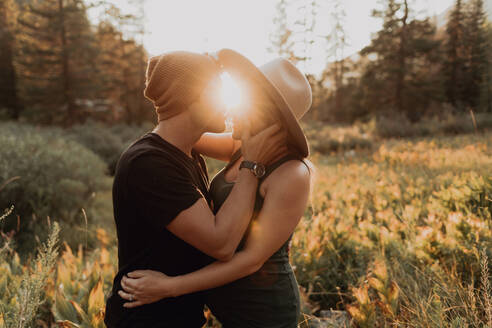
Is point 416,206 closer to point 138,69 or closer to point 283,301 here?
point 283,301

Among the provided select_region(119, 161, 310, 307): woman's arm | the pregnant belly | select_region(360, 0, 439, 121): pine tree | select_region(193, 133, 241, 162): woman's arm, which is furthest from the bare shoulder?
select_region(360, 0, 439, 121): pine tree

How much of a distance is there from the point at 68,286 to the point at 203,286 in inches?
67.5

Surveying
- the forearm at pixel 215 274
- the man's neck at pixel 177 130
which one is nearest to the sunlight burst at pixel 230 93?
the man's neck at pixel 177 130

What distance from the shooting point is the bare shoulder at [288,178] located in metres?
1.48

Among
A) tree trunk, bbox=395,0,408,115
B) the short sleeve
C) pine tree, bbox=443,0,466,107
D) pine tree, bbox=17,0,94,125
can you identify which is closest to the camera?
the short sleeve

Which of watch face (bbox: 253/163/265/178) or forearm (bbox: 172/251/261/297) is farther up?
watch face (bbox: 253/163/265/178)

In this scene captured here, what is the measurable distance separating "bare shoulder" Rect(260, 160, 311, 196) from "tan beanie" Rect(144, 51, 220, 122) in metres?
0.53

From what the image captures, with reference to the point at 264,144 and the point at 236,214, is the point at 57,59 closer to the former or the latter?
the point at 264,144

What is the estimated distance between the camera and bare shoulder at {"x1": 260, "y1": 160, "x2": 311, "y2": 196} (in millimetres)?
1478

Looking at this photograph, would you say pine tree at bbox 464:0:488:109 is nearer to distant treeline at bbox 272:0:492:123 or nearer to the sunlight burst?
distant treeline at bbox 272:0:492:123

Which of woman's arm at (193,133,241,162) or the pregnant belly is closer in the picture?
the pregnant belly

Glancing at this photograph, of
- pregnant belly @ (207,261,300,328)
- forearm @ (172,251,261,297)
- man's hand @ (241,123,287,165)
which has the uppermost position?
man's hand @ (241,123,287,165)

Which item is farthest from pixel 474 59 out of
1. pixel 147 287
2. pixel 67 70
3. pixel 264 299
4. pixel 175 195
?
pixel 67 70

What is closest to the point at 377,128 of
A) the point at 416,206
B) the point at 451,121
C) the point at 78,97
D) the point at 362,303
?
the point at 451,121
